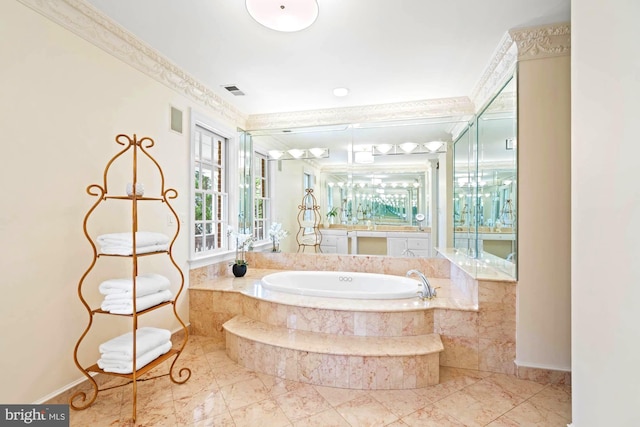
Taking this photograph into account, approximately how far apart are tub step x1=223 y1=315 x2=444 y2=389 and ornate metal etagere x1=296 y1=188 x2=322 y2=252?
1.75 metres

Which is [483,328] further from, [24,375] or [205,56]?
[205,56]

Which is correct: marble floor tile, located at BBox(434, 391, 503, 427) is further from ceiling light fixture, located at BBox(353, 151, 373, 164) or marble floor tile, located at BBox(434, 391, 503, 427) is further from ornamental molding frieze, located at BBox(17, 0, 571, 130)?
ceiling light fixture, located at BBox(353, 151, 373, 164)

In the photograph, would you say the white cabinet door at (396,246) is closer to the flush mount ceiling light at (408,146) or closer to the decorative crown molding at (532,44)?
the flush mount ceiling light at (408,146)

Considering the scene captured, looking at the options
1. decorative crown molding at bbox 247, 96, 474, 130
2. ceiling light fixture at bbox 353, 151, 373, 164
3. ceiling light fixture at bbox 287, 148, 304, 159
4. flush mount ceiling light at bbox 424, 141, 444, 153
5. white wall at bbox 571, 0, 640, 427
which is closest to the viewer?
white wall at bbox 571, 0, 640, 427

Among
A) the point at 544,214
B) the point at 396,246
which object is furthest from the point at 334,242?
the point at 544,214

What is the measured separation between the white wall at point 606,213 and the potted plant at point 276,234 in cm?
328

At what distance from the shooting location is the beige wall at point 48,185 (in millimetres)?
1644

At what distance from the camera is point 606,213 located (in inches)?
47.0

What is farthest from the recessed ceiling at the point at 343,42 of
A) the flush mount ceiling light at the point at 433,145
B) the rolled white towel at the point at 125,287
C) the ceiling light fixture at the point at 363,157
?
the rolled white towel at the point at 125,287

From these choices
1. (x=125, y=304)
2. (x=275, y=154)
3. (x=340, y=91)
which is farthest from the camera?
(x=275, y=154)

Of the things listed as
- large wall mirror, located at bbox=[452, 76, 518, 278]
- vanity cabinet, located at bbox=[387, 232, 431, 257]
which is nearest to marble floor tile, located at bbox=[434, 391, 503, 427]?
large wall mirror, located at bbox=[452, 76, 518, 278]

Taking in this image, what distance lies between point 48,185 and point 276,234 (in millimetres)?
2633

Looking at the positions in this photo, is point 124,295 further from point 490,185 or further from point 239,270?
point 490,185

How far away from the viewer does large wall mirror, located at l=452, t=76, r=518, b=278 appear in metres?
2.46
